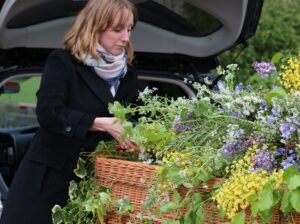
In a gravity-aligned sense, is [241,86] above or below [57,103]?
above

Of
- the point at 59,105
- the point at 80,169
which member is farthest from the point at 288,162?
the point at 59,105

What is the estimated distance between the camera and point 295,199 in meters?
1.84

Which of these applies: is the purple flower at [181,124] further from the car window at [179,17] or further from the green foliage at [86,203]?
the car window at [179,17]

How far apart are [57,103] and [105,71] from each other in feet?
0.94

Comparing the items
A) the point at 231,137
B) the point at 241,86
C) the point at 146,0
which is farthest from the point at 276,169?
the point at 146,0

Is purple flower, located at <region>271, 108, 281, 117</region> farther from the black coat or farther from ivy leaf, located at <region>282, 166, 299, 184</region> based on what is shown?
the black coat

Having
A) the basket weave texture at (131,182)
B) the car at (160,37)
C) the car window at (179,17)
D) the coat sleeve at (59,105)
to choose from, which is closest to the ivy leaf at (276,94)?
the basket weave texture at (131,182)

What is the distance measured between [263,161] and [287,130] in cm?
10

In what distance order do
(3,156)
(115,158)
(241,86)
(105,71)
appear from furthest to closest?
(3,156), (105,71), (115,158), (241,86)

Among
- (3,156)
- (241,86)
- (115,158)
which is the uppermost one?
(241,86)

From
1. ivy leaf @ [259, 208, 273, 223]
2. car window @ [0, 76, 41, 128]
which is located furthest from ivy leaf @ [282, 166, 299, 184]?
car window @ [0, 76, 41, 128]

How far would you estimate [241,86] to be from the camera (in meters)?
2.41

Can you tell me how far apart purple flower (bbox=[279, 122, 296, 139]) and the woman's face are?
1.15m

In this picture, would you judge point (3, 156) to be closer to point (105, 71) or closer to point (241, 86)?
point (105, 71)
